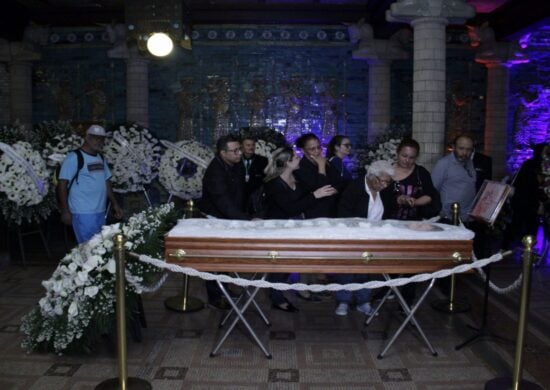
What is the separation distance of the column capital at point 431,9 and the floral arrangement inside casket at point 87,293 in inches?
219

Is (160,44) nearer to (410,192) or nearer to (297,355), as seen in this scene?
(410,192)

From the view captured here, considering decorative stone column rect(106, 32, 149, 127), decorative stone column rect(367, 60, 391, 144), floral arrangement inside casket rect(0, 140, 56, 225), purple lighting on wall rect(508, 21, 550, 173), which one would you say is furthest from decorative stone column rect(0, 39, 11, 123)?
purple lighting on wall rect(508, 21, 550, 173)

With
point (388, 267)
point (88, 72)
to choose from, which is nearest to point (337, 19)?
point (88, 72)

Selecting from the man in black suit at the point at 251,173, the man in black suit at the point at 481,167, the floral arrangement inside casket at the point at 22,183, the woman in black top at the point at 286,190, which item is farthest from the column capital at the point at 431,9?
the floral arrangement inside casket at the point at 22,183

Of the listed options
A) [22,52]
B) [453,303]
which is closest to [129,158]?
[453,303]

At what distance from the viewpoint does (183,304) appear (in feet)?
19.8

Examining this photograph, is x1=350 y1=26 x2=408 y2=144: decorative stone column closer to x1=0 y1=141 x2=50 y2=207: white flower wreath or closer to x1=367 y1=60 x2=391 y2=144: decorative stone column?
x1=367 y1=60 x2=391 y2=144: decorative stone column

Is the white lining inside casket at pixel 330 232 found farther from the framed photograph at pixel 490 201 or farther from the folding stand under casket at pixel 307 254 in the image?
the framed photograph at pixel 490 201

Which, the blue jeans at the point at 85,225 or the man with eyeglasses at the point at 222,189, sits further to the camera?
the blue jeans at the point at 85,225

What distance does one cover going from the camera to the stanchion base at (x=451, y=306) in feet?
19.7

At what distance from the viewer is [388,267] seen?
4387 mm

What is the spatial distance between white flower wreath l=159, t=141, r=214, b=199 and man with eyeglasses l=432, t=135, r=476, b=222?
138 inches

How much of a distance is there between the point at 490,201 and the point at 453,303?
1532 mm

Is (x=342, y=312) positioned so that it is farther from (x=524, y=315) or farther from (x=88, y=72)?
(x=88, y=72)
